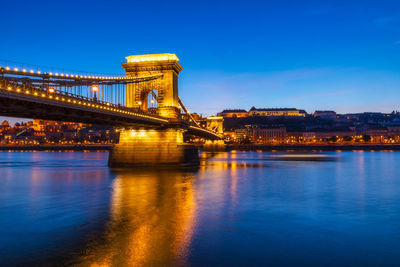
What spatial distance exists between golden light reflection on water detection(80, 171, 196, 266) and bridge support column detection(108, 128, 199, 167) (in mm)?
15799

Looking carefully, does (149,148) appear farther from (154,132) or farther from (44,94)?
(44,94)

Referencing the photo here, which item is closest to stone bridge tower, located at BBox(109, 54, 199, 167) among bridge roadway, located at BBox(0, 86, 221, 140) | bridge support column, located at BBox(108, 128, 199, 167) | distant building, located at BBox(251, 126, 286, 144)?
bridge support column, located at BBox(108, 128, 199, 167)

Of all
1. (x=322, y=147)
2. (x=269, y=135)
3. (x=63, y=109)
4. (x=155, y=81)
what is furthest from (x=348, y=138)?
(x=63, y=109)

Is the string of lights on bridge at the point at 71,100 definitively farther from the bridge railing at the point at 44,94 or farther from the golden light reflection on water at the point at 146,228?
the golden light reflection on water at the point at 146,228

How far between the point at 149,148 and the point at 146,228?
29.9 meters

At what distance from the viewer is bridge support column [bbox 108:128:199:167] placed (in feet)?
142

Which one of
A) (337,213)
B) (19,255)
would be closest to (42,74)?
(19,255)

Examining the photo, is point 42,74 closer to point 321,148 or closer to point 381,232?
point 381,232

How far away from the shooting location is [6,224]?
15242 millimetres

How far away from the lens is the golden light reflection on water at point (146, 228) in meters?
10.3

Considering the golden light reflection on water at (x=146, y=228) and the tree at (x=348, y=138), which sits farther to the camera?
the tree at (x=348, y=138)

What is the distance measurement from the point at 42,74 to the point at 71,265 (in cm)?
2039

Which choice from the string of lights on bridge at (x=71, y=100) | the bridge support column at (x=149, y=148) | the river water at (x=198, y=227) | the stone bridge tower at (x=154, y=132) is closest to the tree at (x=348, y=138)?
the stone bridge tower at (x=154, y=132)

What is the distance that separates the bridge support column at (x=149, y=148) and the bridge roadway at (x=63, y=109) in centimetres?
254
